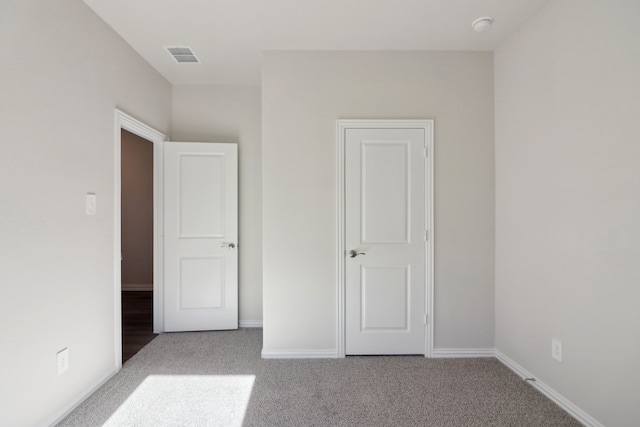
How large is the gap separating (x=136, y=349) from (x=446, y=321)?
2.92 metres

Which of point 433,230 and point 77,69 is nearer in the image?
point 77,69

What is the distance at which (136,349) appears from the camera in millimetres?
3029

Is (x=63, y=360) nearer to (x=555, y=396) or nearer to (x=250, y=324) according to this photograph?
(x=250, y=324)

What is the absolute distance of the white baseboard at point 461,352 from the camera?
2816mm

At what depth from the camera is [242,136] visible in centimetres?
364

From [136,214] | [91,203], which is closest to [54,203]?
[91,203]

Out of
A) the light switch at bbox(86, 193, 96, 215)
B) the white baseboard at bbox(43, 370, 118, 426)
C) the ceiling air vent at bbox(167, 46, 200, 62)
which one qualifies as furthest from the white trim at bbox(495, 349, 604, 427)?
the ceiling air vent at bbox(167, 46, 200, 62)

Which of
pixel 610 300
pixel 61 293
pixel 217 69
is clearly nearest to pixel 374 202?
pixel 610 300

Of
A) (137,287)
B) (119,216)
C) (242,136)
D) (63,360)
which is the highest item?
(242,136)

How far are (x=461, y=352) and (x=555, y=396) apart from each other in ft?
2.49

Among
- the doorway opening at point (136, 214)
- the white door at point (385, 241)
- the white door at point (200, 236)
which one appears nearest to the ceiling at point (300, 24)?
the white door at point (385, 241)

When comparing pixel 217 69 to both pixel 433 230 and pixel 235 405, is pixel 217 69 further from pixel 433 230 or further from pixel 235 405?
pixel 235 405

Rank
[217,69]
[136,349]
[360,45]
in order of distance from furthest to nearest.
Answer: [217,69] < [136,349] < [360,45]

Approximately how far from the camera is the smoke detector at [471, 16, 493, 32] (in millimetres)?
2354
